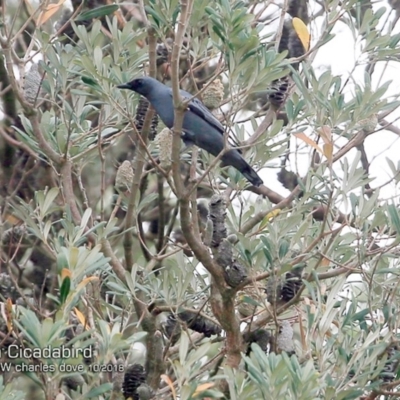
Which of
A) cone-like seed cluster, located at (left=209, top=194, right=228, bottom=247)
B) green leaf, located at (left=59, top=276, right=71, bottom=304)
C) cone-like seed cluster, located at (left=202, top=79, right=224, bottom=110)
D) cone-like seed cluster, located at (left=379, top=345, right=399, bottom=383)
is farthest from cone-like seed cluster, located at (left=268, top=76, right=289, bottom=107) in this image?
green leaf, located at (left=59, top=276, right=71, bottom=304)

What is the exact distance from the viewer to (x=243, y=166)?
3.99 metres

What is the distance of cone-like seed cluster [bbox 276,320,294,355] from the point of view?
3.40 metres

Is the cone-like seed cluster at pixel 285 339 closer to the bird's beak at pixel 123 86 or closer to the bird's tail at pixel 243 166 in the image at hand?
the bird's tail at pixel 243 166

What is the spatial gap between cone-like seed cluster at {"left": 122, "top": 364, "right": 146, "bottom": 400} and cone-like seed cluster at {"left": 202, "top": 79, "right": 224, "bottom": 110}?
1290 mm

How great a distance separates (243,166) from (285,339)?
906 millimetres

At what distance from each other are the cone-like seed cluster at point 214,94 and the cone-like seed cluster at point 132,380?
129 cm

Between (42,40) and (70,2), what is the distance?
2365mm

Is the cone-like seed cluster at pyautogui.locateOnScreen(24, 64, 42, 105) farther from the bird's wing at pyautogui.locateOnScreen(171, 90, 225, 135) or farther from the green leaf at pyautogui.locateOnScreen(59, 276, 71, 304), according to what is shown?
the green leaf at pyautogui.locateOnScreen(59, 276, 71, 304)

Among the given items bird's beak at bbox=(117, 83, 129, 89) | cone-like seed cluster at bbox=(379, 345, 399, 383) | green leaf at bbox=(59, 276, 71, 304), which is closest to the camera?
green leaf at bbox=(59, 276, 71, 304)

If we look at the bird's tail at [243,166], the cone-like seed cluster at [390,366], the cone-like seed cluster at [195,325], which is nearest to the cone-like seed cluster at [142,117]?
the bird's tail at [243,166]

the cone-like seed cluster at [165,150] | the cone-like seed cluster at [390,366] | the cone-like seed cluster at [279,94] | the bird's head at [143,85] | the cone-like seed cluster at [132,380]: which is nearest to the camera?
the cone-like seed cluster at [390,366]

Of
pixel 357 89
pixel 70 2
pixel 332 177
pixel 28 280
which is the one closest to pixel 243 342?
pixel 332 177

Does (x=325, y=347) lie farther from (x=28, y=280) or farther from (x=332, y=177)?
(x=28, y=280)

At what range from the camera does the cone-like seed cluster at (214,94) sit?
153 inches
